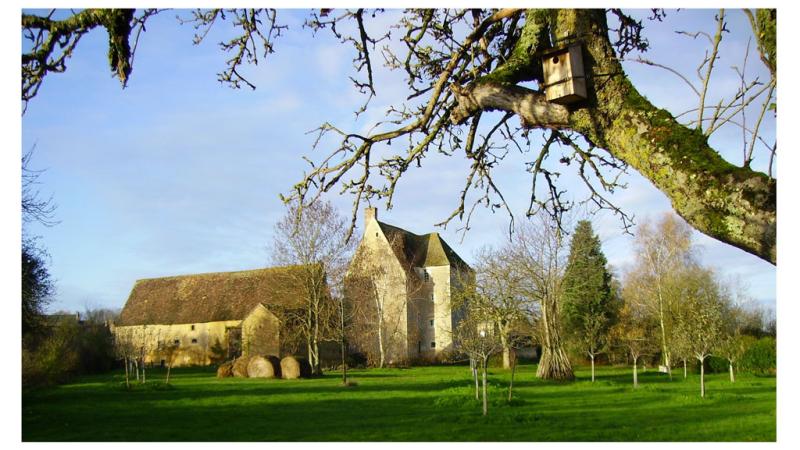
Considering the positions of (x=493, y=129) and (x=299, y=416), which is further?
(x=299, y=416)

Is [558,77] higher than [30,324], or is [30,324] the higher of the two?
[558,77]

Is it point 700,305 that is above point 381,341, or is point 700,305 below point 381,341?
above

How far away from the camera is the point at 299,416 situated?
48.9ft

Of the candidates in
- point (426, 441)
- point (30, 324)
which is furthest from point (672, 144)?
point (30, 324)

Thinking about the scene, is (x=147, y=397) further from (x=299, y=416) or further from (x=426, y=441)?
(x=426, y=441)

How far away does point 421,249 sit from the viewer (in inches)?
1863

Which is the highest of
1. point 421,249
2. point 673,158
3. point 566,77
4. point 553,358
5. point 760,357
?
point 566,77

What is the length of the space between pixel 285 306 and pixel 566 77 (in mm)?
32927

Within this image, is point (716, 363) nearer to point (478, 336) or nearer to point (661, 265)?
point (661, 265)

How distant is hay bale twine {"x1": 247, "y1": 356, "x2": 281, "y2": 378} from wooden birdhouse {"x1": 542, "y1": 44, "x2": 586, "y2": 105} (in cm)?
2553

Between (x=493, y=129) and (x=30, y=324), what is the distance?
17.3m

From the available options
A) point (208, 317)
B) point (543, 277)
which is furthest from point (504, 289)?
point (208, 317)

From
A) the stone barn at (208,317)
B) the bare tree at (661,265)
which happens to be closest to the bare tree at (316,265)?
the stone barn at (208,317)

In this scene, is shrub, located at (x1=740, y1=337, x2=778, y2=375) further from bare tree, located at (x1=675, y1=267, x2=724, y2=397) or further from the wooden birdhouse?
the wooden birdhouse
